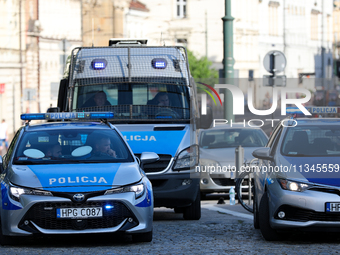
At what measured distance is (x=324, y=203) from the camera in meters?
8.77

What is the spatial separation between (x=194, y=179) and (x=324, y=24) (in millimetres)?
95573

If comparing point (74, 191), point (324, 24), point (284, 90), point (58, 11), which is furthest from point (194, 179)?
point (324, 24)

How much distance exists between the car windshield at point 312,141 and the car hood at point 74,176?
6.11ft

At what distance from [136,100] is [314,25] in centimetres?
9165

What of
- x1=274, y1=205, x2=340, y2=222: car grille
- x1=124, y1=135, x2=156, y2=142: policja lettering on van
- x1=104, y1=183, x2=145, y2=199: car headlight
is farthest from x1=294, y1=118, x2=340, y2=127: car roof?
x1=104, y1=183, x2=145, y2=199: car headlight

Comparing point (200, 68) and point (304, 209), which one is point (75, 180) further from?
point (200, 68)

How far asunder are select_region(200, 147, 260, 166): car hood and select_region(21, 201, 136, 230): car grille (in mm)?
7016

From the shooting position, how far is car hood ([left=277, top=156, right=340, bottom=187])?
8.90 m

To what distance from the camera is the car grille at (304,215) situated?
880 centimetres

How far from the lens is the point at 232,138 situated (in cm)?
1700

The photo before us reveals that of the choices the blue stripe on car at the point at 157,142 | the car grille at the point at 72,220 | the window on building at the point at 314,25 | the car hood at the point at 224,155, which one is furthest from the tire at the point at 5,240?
the window on building at the point at 314,25

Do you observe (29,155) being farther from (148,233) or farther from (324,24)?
(324,24)

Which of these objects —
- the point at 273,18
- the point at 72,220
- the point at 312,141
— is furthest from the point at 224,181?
the point at 273,18

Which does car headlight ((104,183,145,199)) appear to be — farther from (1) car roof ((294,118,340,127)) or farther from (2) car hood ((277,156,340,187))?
(1) car roof ((294,118,340,127))
